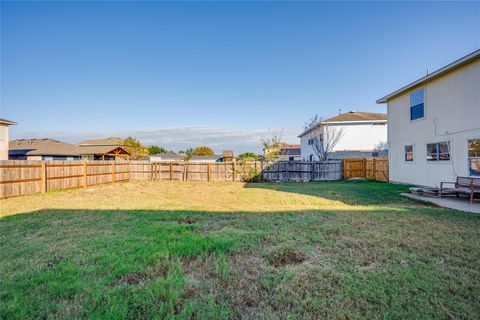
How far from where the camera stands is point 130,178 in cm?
1945

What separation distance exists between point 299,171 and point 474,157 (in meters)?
10.5

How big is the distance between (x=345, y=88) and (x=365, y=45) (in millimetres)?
7326

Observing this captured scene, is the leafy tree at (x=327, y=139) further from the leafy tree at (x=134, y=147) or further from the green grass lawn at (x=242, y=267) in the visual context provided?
the leafy tree at (x=134, y=147)

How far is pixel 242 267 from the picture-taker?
342 cm

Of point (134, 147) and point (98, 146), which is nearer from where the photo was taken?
point (98, 146)

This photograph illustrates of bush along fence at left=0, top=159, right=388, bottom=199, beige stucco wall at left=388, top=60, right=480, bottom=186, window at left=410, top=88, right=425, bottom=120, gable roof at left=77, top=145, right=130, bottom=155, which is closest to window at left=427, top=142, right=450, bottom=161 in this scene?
beige stucco wall at left=388, top=60, right=480, bottom=186

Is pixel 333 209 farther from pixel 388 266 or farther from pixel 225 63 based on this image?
pixel 225 63

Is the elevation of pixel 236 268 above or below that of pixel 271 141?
below

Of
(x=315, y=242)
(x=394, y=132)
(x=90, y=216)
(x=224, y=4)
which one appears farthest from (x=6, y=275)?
(x=394, y=132)

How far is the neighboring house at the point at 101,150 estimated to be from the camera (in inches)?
1308

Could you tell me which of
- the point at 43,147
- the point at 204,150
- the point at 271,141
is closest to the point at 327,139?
the point at 271,141

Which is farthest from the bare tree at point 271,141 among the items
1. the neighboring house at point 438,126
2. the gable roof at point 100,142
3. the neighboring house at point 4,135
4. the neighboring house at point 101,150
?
the gable roof at point 100,142

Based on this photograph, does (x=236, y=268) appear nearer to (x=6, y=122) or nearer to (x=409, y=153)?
(x=409, y=153)

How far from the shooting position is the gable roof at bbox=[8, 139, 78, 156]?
2998 cm
